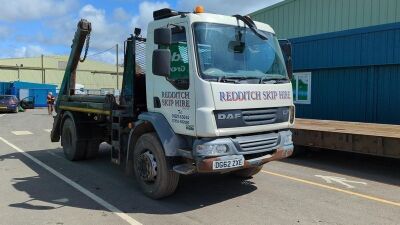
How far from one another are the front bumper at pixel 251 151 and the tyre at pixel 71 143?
5021 millimetres

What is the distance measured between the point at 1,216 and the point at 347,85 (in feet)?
35.3

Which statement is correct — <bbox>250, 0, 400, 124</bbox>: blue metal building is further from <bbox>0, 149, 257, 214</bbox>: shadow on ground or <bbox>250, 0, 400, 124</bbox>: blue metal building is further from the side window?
the side window

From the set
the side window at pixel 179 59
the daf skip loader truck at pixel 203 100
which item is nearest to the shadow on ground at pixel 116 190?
the daf skip loader truck at pixel 203 100

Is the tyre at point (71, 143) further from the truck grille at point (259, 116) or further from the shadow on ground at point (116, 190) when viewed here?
the truck grille at point (259, 116)

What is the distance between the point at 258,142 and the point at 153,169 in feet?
5.55

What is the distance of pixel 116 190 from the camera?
306 inches

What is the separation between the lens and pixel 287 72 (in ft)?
24.7

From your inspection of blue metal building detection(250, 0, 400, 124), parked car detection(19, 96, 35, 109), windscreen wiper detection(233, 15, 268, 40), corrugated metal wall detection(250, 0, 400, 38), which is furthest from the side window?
parked car detection(19, 96, 35, 109)

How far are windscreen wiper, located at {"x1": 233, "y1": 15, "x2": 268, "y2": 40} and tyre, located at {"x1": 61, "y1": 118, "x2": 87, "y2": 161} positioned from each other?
5227 millimetres

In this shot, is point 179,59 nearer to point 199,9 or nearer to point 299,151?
point 199,9

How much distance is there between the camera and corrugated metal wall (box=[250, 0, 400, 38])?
15484 millimetres

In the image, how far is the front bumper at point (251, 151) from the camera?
6.21 metres

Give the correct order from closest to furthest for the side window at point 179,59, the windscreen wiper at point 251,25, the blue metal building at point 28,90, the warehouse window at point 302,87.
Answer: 1. the side window at point 179,59
2. the windscreen wiper at point 251,25
3. the warehouse window at point 302,87
4. the blue metal building at point 28,90

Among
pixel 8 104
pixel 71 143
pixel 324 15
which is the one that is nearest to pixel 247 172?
pixel 71 143
